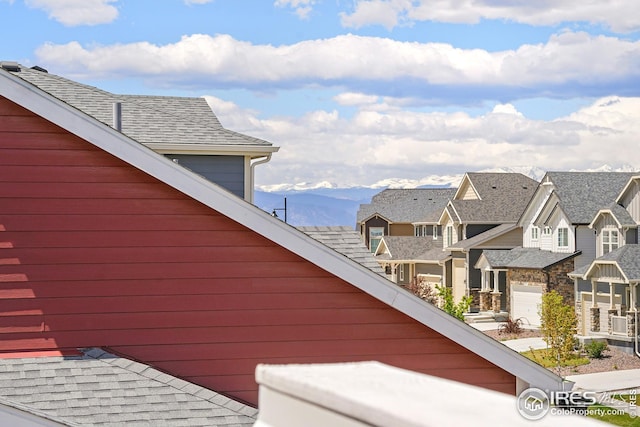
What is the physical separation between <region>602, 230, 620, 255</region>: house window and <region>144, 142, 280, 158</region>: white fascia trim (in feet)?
106

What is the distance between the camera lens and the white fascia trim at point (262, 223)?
10250mm

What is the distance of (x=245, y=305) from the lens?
34.9ft

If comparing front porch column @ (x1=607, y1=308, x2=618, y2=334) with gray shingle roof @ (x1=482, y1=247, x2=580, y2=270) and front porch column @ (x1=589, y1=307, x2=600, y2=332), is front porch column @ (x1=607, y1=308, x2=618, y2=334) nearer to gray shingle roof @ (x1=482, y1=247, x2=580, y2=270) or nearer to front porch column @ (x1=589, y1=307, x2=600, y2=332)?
front porch column @ (x1=589, y1=307, x2=600, y2=332)

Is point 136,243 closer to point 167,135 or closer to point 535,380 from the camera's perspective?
point 535,380

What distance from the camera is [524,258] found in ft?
186

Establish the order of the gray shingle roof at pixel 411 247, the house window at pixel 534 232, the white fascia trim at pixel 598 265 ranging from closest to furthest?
the white fascia trim at pixel 598 265 → the house window at pixel 534 232 → the gray shingle roof at pixel 411 247

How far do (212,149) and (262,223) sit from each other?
7.80m

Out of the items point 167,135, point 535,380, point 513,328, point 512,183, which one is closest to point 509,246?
point 512,183

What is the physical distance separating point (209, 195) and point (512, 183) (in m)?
62.9

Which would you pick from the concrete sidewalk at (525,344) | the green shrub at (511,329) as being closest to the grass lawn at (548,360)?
the concrete sidewalk at (525,344)

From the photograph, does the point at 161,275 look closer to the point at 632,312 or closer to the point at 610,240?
the point at 632,312

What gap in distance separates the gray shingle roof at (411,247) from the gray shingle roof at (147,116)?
176 feet

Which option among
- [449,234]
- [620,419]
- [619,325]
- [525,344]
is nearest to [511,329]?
[525,344]

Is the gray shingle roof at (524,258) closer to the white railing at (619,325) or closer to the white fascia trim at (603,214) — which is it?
the white fascia trim at (603,214)
